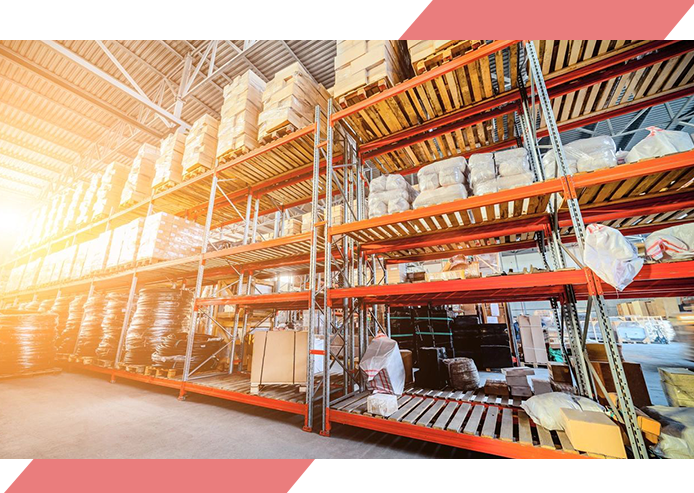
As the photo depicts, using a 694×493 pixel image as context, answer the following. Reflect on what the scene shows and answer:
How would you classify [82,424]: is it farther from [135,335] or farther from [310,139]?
[310,139]

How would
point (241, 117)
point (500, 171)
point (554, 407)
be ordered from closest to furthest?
point (554, 407), point (500, 171), point (241, 117)

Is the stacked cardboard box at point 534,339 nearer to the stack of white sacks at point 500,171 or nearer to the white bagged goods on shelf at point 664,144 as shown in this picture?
the stack of white sacks at point 500,171

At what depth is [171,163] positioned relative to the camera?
22.2 ft

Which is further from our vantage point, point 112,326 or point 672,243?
point 112,326

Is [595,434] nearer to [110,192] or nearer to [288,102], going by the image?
[288,102]

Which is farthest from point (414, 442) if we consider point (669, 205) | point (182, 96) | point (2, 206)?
point (2, 206)

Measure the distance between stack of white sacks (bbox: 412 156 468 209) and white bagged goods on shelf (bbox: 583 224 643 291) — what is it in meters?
1.46

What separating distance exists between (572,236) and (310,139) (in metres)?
5.09

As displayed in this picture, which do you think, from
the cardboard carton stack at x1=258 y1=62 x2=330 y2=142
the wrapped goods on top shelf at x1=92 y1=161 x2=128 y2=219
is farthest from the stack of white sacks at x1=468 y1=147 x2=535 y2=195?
the wrapped goods on top shelf at x1=92 y1=161 x2=128 y2=219

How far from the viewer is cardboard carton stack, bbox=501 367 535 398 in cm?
404

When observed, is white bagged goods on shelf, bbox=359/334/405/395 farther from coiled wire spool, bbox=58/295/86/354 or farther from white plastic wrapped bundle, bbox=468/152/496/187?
coiled wire spool, bbox=58/295/86/354

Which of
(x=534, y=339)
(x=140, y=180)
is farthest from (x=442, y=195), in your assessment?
(x=140, y=180)

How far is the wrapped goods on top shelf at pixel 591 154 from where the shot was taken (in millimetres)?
2994

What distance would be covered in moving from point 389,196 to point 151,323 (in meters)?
6.23
